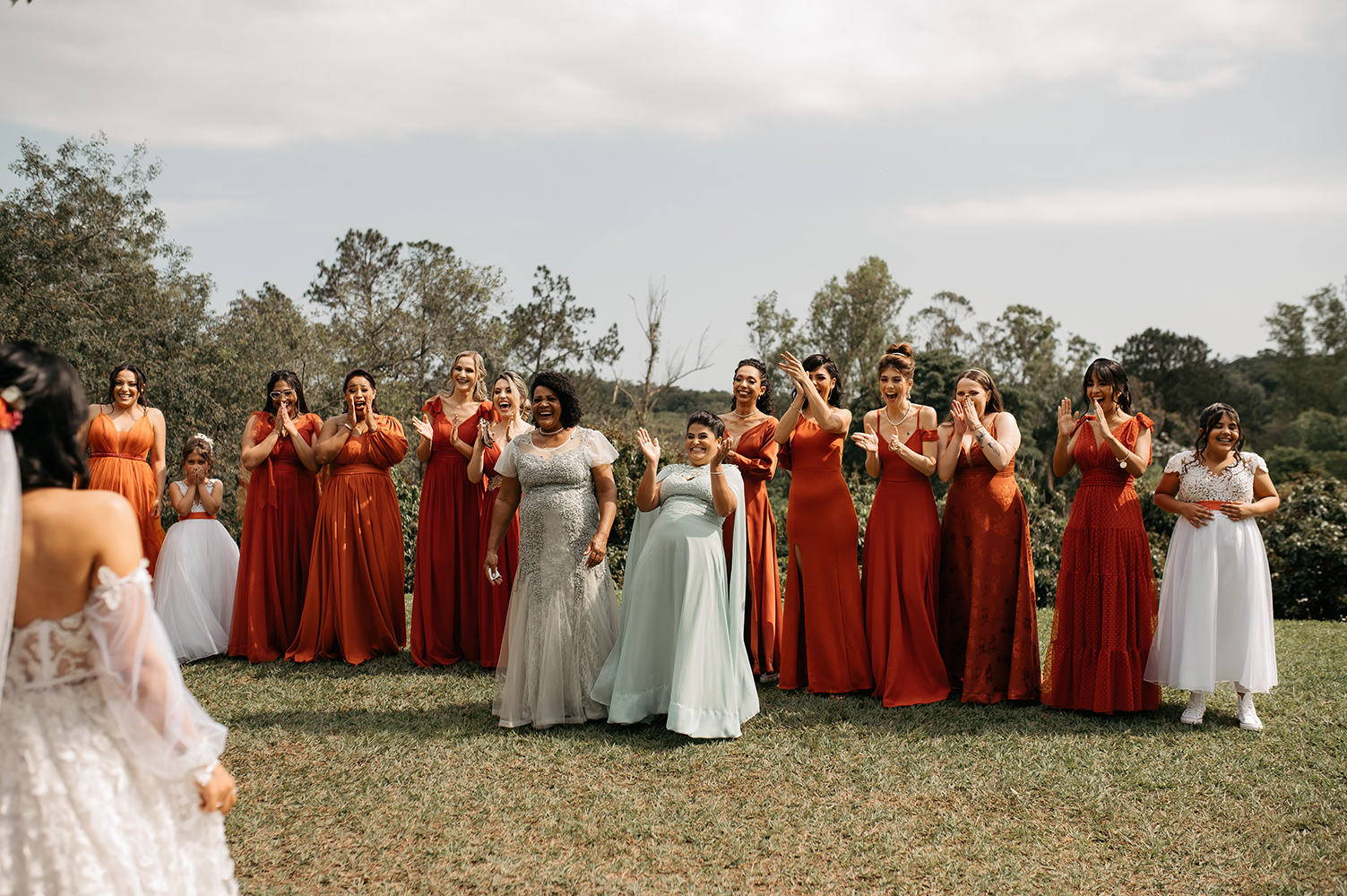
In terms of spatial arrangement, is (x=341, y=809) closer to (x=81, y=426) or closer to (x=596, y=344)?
(x=81, y=426)

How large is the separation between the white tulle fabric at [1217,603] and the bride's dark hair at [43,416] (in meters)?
6.32

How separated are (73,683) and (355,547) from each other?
5.71 meters

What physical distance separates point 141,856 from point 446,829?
217 cm

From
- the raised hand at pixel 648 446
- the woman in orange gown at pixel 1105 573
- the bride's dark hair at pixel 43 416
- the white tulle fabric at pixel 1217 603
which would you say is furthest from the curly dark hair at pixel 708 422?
the bride's dark hair at pixel 43 416

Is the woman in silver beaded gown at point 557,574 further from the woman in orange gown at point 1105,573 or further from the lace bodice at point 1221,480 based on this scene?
the lace bodice at point 1221,480

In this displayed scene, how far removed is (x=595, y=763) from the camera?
5449mm

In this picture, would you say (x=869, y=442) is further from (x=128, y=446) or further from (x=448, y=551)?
(x=128, y=446)

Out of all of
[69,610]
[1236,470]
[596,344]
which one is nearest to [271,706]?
→ [69,610]

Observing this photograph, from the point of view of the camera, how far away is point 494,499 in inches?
312

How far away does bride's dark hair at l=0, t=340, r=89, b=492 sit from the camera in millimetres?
2529

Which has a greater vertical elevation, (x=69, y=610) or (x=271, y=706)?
(x=69, y=610)

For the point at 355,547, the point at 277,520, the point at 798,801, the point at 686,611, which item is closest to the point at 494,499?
the point at 355,547

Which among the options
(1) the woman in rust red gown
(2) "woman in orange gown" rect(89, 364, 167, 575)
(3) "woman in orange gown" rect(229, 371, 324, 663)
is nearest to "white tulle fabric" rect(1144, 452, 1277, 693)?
(1) the woman in rust red gown

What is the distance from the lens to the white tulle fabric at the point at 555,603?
618 cm
